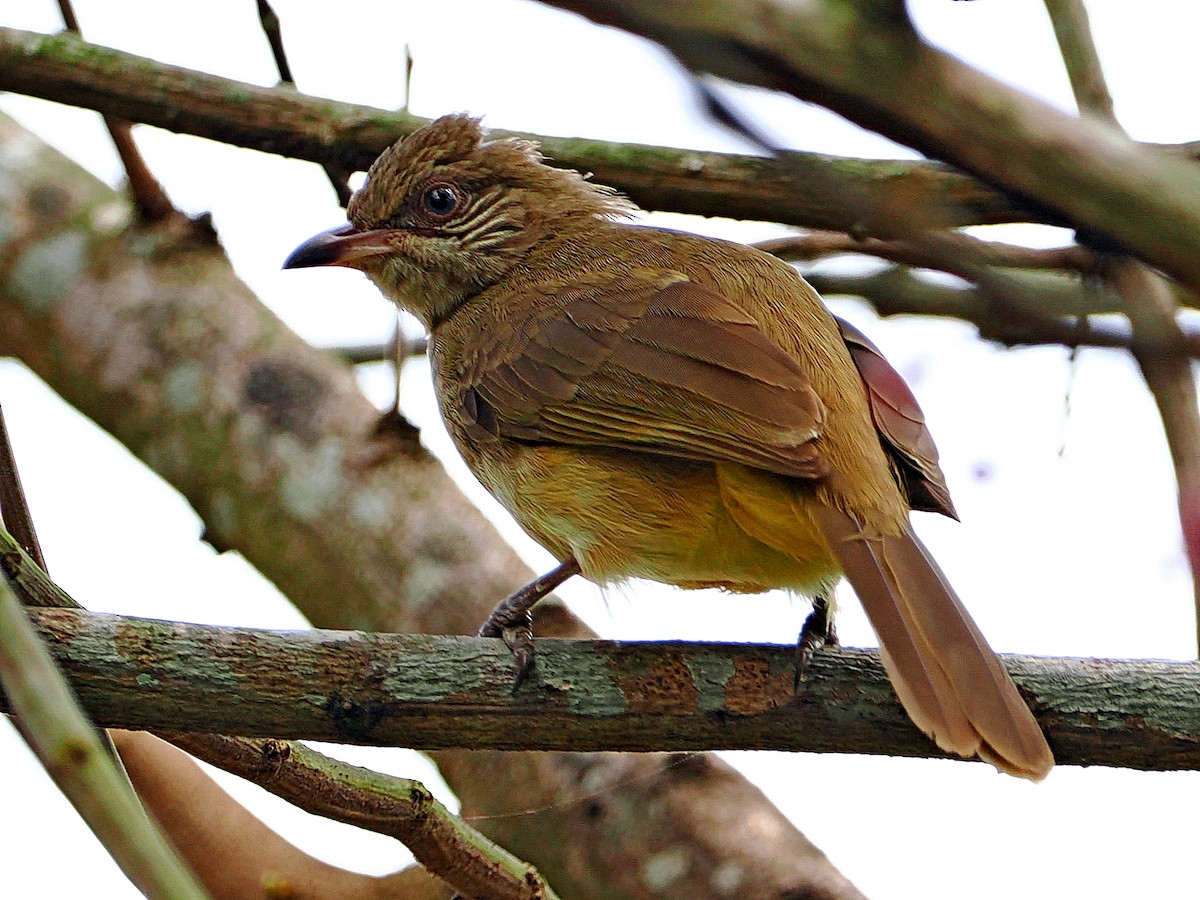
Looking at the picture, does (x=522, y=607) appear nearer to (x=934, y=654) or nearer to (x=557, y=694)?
(x=557, y=694)

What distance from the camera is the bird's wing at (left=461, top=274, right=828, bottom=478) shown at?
11.1ft

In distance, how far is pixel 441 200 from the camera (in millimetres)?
4770

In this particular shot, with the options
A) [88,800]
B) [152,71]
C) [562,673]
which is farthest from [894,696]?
[152,71]

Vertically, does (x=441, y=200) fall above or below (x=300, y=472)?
above

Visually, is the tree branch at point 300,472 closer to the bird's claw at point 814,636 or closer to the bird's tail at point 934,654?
the bird's claw at point 814,636

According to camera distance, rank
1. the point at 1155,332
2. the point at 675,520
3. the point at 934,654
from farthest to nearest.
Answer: the point at 675,520, the point at 934,654, the point at 1155,332

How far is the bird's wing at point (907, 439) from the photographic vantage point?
3646 millimetres

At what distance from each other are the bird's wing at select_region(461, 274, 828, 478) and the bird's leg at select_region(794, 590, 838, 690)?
36 cm

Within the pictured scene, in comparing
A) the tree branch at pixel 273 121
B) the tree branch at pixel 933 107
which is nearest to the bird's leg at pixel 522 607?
the tree branch at pixel 273 121

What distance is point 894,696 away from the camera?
3.04m

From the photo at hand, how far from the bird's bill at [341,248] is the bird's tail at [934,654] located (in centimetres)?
203

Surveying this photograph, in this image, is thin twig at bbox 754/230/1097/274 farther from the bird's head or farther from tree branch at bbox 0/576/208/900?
tree branch at bbox 0/576/208/900

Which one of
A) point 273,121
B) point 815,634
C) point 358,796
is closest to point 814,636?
point 815,634

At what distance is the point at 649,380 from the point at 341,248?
146 centimetres
